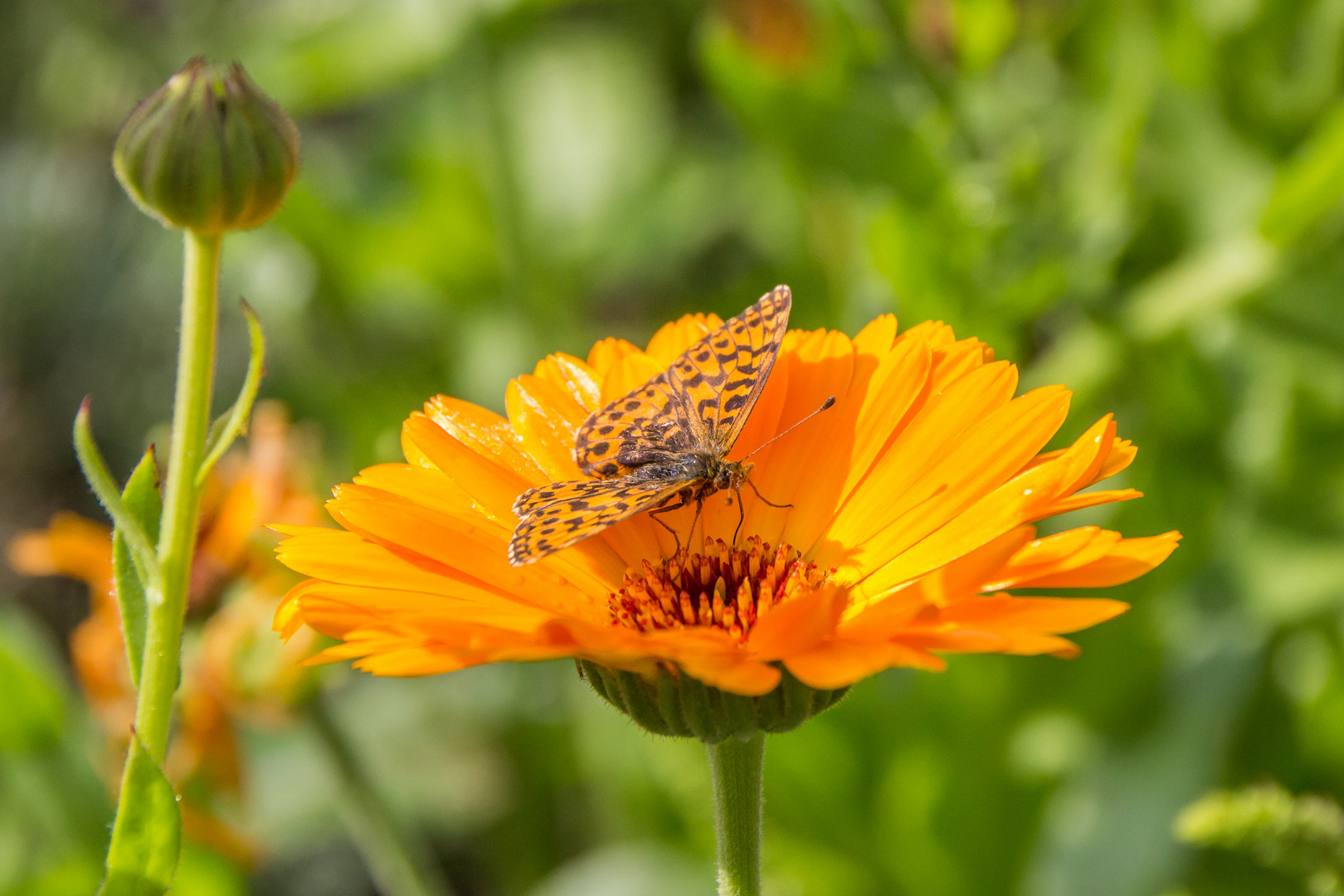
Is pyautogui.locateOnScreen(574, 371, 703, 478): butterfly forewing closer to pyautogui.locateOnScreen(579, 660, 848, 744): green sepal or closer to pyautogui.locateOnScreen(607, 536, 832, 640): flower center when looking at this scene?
pyautogui.locateOnScreen(607, 536, 832, 640): flower center

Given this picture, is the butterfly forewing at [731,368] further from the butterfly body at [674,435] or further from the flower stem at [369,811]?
the flower stem at [369,811]

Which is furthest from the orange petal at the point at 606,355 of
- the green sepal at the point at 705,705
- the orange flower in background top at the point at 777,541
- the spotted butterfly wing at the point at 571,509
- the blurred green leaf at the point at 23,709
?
the blurred green leaf at the point at 23,709

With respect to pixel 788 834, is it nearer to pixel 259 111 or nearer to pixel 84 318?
pixel 259 111

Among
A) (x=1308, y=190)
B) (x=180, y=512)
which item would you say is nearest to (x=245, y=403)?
(x=180, y=512)

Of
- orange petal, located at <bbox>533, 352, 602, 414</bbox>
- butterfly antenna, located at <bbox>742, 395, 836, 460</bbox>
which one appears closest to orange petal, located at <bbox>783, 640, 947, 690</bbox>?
butterfly antenna, located at <bbox>742, 395, 836, 460</bbox>

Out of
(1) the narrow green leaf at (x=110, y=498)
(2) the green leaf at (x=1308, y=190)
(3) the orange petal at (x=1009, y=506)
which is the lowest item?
(1) the narrow green leaf at (x=110, y=498)

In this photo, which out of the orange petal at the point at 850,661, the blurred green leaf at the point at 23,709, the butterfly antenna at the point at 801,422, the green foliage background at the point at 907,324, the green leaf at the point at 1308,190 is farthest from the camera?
the green foliage background at the point at 907,324

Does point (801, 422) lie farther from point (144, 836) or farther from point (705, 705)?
point (144, 836)
